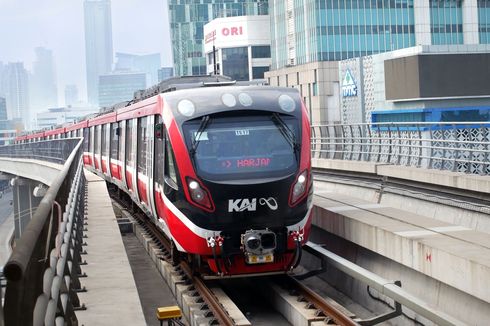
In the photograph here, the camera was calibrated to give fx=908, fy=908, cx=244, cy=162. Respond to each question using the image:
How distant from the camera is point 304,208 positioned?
39.9 feet

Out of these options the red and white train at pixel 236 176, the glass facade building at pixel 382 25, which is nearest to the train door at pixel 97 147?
the red and white train at pixel 236 176

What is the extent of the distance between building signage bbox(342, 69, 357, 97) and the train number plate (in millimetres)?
65009

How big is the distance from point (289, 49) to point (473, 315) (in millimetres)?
88207

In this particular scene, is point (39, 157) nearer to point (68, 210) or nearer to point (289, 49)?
point (68, 210)

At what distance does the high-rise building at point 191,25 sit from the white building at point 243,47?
2903cm

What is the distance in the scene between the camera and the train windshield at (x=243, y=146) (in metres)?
12.1

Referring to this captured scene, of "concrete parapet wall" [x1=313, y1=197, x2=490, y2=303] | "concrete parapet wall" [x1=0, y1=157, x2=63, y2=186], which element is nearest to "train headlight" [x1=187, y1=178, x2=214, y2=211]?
"concrete parapet wall" [x1=313, y1=197, x2=490, y2=303]

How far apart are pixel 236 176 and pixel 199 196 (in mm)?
573

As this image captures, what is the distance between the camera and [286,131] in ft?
41.0

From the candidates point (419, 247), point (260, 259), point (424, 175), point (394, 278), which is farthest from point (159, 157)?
point (424, 175)

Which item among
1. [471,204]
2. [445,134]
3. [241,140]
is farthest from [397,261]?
[445,134]

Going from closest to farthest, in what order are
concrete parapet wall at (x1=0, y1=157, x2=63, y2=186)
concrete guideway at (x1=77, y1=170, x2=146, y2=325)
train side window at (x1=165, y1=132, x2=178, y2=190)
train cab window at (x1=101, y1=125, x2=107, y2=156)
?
concrete guideway at (x1=77, y1=170, x2=146, y2=325)
train side window at (x1=165, y1=132, x2=178, y2=190)
train cab window at (x1=101, y1=125, x2=107, y2=156)
concrete parapet wall at (x1=0, y1=157, x2=63, y2=186)

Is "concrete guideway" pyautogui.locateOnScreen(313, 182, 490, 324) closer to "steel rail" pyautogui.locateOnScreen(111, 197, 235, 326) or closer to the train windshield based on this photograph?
the train windshield

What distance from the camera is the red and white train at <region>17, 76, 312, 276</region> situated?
11.8m
